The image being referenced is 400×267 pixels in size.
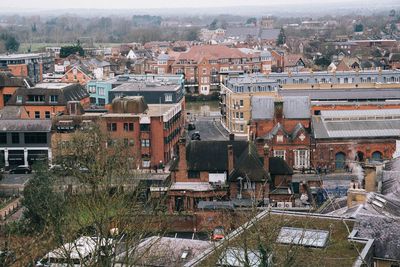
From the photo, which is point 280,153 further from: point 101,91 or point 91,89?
point 91,89

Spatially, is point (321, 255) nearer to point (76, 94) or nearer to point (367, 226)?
point (367, 226)

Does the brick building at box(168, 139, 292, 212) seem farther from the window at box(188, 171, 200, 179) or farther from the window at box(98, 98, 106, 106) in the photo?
the window at box(98, 98, 106, 106)

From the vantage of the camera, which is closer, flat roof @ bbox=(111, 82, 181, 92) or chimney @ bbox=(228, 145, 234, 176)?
chimney @ bbox=(228, 145, 234, 176)

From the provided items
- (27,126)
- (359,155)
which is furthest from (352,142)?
(27,126)

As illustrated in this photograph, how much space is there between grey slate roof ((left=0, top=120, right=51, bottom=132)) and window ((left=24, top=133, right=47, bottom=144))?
0.27m

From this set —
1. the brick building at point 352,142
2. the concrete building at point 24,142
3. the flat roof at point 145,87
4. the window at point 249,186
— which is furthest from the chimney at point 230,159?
the flat roof at point 145,87

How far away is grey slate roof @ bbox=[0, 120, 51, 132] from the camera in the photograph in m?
37.1

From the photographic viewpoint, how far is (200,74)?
6931 centimetres

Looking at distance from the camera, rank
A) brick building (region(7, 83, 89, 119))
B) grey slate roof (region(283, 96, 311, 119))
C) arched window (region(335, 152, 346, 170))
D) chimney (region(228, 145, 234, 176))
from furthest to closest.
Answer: brick building (region(7, 83, 89, 119)) → grey slate roof (region(283, 96, 311, 119)) → arched window (region(335, 152, 346, 170)) → chimney (region(228, 145, 234, 176))

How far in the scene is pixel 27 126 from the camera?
37.3 meters

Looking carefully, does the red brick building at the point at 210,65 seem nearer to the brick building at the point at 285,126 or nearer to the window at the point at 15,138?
the brick building at the point at 285,126

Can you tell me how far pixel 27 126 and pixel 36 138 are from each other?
0.84m

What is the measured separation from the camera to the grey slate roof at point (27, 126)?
37.1 metres

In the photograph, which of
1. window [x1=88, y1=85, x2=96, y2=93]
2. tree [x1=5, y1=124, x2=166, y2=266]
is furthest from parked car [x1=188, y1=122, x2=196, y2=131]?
tree [x1=5, y1=124, x2=166, y2=266]
